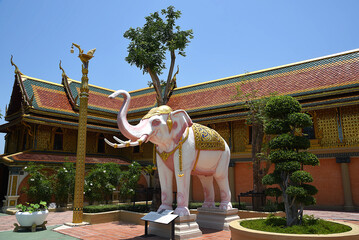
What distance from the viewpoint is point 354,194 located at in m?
11.9

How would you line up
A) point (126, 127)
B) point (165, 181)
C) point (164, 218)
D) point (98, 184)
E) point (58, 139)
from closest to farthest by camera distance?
point (126, 127) < point (164, 218) < point (165, 181) < point (98, 184) < point (58, 139)

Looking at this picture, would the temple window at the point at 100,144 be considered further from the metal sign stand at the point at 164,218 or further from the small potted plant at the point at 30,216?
the metal sign stand at the point at 164,218

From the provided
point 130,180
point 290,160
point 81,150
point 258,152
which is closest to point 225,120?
point 258,152

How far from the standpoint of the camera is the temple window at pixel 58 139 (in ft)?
54.4

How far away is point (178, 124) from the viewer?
627 cm

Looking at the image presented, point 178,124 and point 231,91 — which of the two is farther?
point 231,91

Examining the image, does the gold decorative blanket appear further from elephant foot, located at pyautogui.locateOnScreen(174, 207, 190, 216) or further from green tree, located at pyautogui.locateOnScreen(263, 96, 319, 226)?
green tree, located at pyautogui.locateOnScreen(263, 96, 319, 226)

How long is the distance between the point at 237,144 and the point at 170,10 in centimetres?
792

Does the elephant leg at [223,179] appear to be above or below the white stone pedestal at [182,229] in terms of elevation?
above

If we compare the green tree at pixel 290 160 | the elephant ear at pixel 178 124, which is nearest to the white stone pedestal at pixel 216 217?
the green tree at pixel 290 160

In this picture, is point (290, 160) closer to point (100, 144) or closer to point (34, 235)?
point (34, 235)

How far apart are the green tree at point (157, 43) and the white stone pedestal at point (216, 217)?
4.72m

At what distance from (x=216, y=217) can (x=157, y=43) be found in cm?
698

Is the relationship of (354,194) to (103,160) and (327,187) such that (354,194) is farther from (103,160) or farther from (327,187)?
(103,160)
